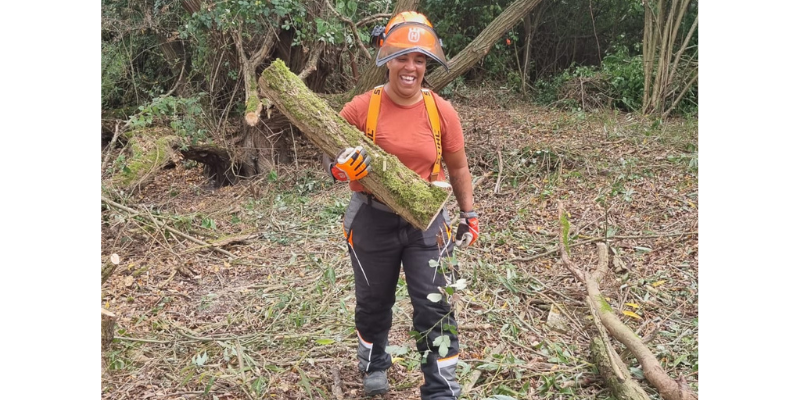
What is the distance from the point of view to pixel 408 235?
2.79 m

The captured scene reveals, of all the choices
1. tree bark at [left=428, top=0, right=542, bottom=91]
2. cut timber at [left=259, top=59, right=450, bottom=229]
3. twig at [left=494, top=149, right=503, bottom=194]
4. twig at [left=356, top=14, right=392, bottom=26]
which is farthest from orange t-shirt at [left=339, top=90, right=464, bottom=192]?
tree bark at [left=428, top=0, right=542, bottom=91]

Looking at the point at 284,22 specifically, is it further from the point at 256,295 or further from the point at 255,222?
the point at 256,295

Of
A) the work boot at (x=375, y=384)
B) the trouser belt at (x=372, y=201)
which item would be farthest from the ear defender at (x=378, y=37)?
the work boot at (x=375, y=384)

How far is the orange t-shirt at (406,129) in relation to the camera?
2.75 metres

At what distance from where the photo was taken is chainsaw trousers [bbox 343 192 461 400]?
9.05 feet

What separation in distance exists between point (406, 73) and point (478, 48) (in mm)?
6131

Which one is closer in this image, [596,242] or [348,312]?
[348,312]

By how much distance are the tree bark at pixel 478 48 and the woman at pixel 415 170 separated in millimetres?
5636

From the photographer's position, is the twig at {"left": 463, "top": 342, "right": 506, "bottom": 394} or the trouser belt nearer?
the trouser belt

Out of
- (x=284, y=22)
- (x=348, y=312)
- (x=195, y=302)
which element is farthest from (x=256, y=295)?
(x=284, y=22)

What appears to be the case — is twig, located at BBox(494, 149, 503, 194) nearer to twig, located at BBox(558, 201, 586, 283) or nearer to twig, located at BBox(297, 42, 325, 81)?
twig, located at BBox(558, 201, 586, 283)

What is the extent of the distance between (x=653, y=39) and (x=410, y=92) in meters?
8.61

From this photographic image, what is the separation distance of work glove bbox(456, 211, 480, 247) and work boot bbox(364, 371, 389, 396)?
87 centimetres

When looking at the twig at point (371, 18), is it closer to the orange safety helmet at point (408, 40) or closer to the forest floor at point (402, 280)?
the forest floor at point (402, 280)
